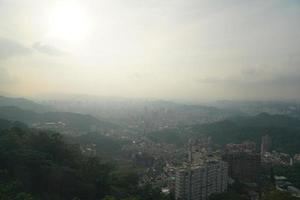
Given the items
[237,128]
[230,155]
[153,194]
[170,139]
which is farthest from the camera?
[237,128]

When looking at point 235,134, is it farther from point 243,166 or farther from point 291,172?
point 243,166

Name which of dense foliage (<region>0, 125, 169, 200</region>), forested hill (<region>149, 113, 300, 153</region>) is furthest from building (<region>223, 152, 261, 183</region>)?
forested hill (<region>149, 113, 300, 153</region>)

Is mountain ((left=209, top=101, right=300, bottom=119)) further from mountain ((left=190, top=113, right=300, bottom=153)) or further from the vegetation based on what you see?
the vegetation

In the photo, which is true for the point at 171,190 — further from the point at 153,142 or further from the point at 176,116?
the point at 176,116

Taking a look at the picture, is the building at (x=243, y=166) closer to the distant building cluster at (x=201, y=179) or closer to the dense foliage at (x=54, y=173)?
the distant building cluster at (x=201, y=179)

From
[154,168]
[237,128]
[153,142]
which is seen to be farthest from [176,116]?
[154,168]

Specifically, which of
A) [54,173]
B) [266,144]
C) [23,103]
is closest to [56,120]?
[23,103]
